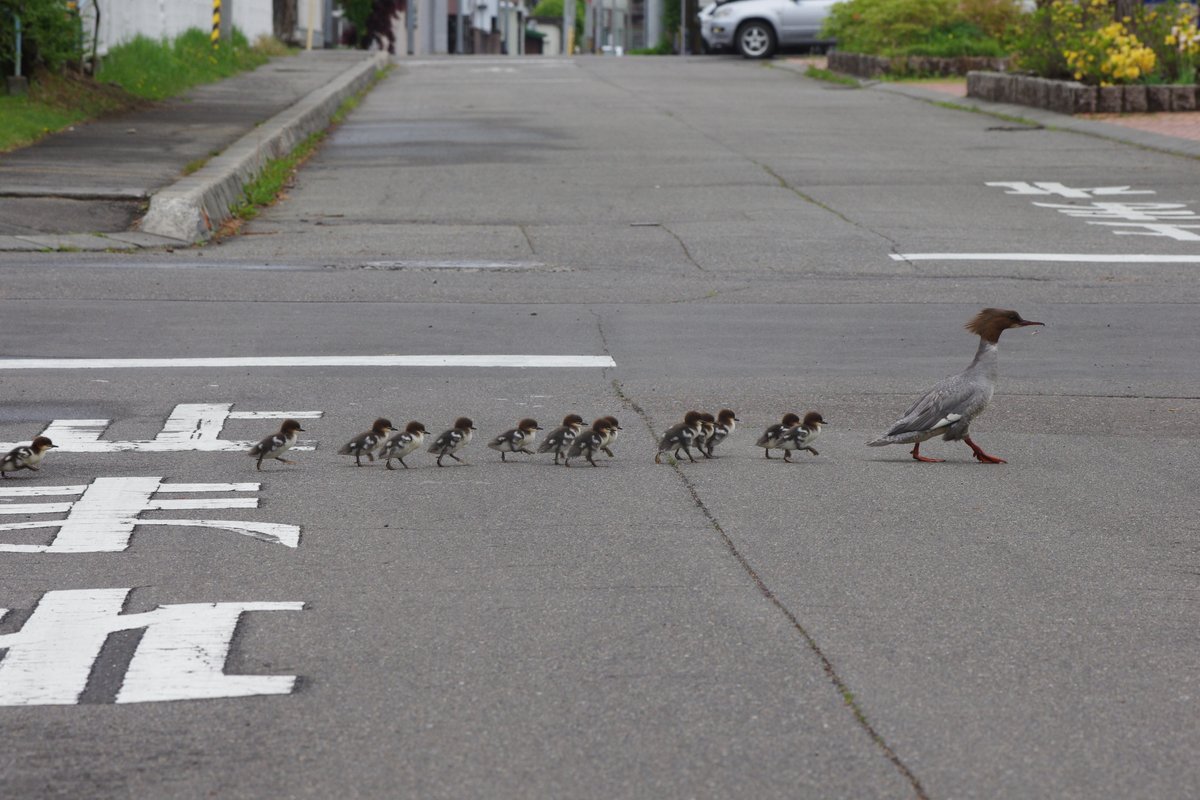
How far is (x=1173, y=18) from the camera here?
2972cm

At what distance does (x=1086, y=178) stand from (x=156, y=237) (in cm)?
1149

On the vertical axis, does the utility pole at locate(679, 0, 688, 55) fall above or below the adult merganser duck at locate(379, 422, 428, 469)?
above

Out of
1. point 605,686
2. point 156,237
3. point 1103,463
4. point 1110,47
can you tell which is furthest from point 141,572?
point 1110,47

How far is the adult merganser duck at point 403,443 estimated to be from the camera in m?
8.80

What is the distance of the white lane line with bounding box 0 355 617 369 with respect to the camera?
37.4 ft

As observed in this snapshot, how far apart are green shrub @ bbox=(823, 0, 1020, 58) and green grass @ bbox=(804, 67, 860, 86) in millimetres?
1162

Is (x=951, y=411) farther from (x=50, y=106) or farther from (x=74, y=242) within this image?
(x=50, y=106)

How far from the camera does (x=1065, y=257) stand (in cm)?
1619

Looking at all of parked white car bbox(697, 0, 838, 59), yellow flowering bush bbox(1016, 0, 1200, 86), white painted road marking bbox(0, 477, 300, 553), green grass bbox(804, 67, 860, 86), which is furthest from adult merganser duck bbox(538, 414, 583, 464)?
parked white car bbox(697, 0, 838, 59)

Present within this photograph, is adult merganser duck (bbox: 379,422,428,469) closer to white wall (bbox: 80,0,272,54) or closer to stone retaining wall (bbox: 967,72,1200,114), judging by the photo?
white wall (bbox: 80,0,272,54)

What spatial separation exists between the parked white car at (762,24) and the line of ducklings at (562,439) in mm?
40411

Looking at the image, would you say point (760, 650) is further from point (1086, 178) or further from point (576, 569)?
point (1086, 178)

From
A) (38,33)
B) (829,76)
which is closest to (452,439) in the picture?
(38,33)

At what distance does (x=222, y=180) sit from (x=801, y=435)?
35.5 ft
